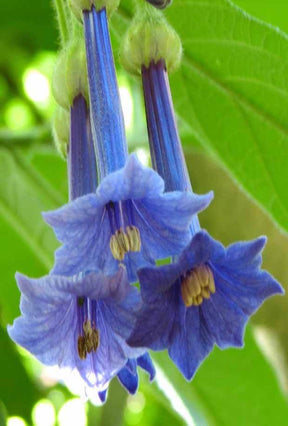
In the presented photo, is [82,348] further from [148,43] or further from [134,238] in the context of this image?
[148,43]

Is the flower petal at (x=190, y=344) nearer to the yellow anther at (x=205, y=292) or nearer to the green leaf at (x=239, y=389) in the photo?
the yellow anther at (x=205, y=292)

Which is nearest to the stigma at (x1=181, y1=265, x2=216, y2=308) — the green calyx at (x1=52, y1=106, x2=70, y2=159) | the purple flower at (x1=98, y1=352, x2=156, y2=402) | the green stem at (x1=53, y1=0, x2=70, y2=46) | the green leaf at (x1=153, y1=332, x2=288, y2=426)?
the purple flower at (x1=98, y1=352, x2=156, y2=402)

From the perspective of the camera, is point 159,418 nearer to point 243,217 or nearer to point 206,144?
point 243,217

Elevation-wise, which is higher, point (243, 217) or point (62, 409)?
point (62, 409)

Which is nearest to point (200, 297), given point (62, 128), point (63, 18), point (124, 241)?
point (124, 241)

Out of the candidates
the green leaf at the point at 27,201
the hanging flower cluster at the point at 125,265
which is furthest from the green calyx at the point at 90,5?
the green leaf at the point at 27,201

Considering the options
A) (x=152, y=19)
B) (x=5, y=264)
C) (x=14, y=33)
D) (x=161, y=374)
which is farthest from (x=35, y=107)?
(x=152, y=19)
